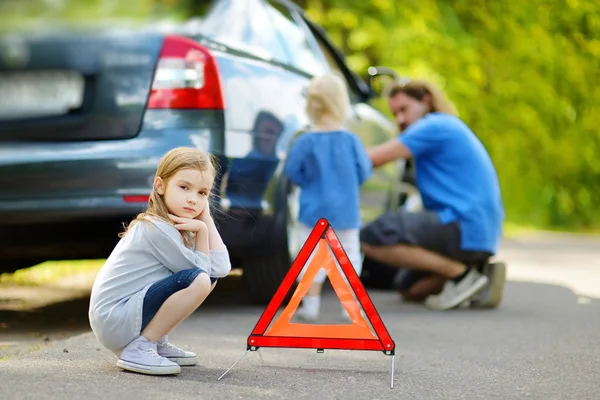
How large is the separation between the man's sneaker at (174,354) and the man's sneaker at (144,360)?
0.59 ft

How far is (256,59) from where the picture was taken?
19.1 feet

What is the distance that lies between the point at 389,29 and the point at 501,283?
234 inches

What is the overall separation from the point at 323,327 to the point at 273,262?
1.86 metres

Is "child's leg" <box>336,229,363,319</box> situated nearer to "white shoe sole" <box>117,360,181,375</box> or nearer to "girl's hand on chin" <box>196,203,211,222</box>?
"girl's hand on chin" <box>196,203,211,222</box>

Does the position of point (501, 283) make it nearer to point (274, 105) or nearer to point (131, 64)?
point (274, 105)

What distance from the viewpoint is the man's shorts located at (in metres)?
6.70

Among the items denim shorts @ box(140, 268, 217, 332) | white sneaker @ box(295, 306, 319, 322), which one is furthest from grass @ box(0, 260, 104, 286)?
denim shorts @ box(140, 268, 217, 332)

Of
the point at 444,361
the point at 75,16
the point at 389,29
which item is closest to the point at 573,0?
the point at 389,29

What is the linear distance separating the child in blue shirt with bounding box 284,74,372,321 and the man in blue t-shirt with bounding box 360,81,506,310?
0.69 meters

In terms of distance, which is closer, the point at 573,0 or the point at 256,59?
the point at 256,59

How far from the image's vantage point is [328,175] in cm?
599

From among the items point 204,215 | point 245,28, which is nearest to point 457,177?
point 245,28

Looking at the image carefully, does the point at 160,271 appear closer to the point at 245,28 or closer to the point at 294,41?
the point at 245,28

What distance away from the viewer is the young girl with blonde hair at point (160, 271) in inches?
152
